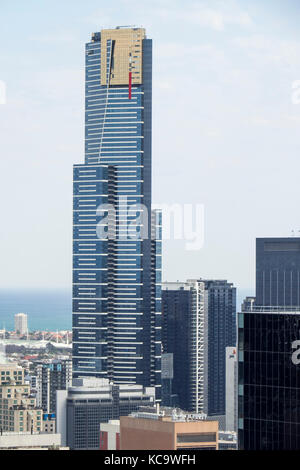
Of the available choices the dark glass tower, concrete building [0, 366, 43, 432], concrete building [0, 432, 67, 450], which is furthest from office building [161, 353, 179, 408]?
concrete building [0, 432, 67, 450]

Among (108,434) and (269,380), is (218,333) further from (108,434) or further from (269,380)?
(269,380)

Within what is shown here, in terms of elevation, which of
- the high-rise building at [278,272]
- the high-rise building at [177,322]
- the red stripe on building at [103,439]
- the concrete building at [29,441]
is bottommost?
the red stripe on building at [103,439]

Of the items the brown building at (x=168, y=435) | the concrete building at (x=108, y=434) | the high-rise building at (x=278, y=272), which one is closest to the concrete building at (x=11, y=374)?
the concrete building at (x=108, y=434)

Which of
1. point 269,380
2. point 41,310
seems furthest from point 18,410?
point 269,380

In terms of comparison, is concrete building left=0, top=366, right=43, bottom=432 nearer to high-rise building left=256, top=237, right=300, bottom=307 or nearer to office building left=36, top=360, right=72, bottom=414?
office building left=36, top=360, right=72, bottom=414

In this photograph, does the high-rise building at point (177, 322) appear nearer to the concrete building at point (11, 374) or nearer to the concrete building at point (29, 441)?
the concrete building at point (11, 374)
